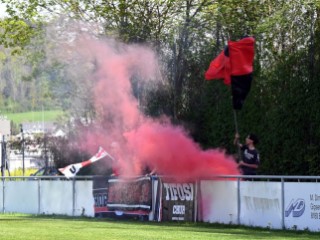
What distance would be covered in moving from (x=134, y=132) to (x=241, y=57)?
5630 millimetres

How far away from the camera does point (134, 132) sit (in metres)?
27.6

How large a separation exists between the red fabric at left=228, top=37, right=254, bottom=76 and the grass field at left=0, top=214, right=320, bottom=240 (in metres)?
3.79

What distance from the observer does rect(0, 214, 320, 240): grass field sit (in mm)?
18422

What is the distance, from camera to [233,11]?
33625 millimetres

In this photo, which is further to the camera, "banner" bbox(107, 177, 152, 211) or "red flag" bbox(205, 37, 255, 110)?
"banner" bbox(107, 177, 152, 211)

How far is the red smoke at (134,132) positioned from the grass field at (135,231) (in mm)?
1981

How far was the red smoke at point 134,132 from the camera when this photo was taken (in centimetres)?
2505

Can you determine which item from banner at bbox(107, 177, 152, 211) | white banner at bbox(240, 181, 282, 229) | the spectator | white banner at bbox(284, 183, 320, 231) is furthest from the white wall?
white banner at bbox(284, 183, 320, 231)

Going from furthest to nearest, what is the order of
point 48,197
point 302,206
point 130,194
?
point 48,197, point 130,194, point 302,206

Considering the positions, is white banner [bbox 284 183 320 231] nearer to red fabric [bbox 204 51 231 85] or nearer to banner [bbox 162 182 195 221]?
banner [bbox 162 182 195 221]

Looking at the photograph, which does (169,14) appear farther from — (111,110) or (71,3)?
(111,110)

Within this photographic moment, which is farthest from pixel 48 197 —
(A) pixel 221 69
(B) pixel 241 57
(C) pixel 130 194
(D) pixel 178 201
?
(B) pixel 241 57

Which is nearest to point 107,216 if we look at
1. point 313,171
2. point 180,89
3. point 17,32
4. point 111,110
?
point 111,110

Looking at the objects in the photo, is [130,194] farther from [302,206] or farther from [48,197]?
[302,206]
